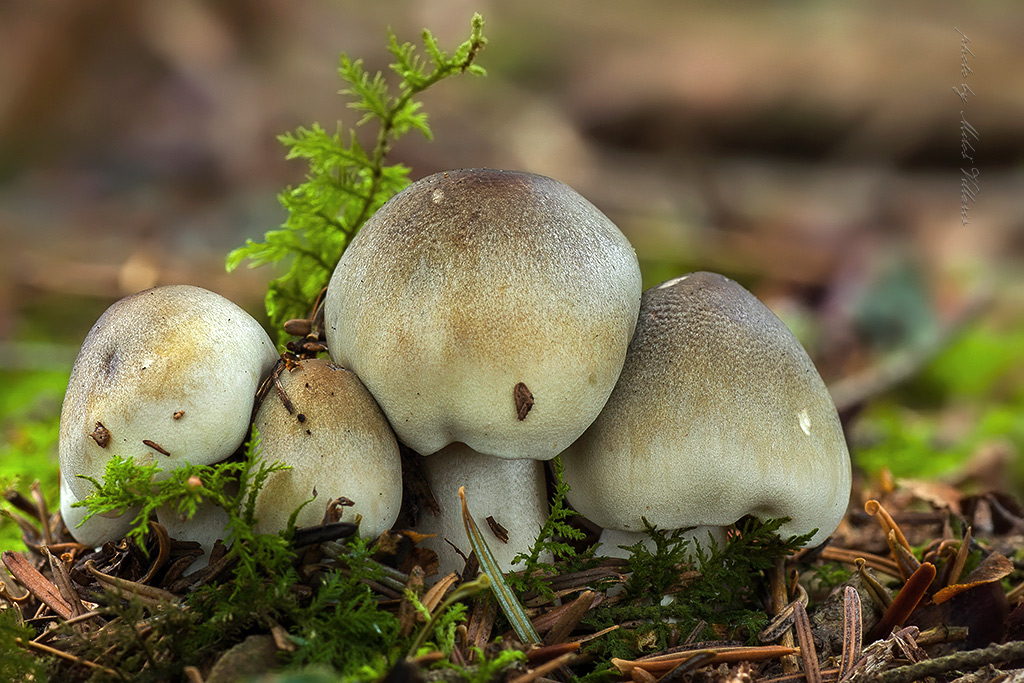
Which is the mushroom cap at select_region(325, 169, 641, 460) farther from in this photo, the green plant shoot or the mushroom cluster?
the green plant shoot

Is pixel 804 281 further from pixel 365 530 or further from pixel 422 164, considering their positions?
pixel 365 530

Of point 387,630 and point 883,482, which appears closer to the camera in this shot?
point 387,630

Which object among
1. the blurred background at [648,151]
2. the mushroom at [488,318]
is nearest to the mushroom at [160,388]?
the mushroom at [488,318]

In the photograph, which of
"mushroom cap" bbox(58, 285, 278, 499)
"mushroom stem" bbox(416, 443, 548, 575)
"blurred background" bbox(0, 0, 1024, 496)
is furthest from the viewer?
"blurred background" bbox(0, 0, 1024, 496)

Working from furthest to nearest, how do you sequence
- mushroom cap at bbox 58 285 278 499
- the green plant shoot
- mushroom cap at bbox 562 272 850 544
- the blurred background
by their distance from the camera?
1. the blurred background
2. the green plant shoot
3. mushroom cap at bbox 562 272 850 544
4. mushroom cap at bbox 58 285 278 499

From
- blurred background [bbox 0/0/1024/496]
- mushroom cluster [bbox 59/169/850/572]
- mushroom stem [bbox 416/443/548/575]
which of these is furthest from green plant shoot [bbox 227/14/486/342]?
blurred background [bbox 0/0/1024/496]

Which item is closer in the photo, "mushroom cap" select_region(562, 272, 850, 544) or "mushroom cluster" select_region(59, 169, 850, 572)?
"mushroom cluster" select_region(59, 169, 850, 572)

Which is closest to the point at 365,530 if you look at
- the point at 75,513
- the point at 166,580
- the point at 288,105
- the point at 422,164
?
the point at 166,580

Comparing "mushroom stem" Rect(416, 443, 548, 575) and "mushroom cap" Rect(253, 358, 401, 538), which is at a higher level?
"mushroom cap" Rect(253, 358, 401, 538)
